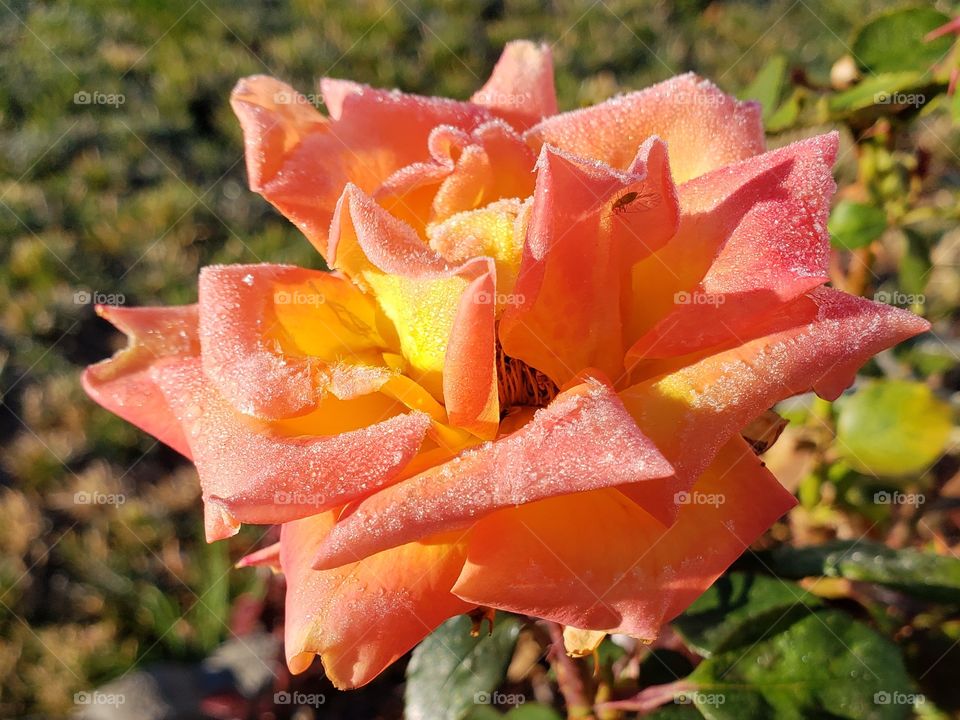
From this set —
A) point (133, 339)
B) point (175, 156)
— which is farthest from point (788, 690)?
point (175, 156)

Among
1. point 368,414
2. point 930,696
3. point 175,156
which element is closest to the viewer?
point 368,414

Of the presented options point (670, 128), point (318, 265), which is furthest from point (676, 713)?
point (318, 265)

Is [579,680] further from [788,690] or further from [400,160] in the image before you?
[400,160]

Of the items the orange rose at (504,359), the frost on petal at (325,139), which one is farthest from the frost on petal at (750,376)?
the frost on petal at (325,139)

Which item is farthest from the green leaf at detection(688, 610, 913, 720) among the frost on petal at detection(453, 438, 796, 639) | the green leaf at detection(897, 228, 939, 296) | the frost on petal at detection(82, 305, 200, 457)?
the green leaf at detection(897, 228, 939, 296)

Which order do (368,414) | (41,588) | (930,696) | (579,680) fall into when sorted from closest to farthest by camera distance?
(368,414)
(579,680)
(930,696)
(41,588)

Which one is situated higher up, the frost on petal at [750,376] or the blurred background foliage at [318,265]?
the frost on petal at [750,376]

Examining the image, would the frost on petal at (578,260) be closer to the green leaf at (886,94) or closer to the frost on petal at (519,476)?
the frost on petal at (519,476)
